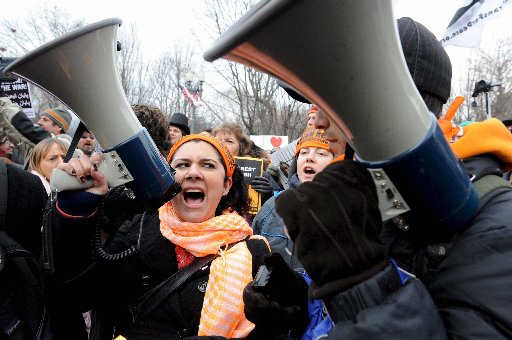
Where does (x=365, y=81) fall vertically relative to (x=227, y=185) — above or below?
above

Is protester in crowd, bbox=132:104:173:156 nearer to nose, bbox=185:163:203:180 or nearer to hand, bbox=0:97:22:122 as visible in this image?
nose, bbox=185:163:203:180

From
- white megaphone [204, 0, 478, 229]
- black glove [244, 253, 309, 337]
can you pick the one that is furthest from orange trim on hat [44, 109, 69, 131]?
white megaphone [204, 0, 478, 229]

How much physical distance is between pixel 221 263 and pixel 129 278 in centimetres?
50

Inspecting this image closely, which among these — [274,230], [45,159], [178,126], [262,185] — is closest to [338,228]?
[274,230]

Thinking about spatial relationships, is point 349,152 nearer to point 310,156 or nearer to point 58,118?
point 310,156

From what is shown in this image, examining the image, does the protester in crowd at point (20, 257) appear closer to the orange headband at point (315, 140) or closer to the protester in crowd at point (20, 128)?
the orange headband at point (315, 140)

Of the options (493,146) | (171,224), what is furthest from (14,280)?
(493,146)

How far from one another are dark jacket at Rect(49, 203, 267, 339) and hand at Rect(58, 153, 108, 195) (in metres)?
0.17

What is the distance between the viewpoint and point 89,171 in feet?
5.55

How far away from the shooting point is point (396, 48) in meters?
0.81

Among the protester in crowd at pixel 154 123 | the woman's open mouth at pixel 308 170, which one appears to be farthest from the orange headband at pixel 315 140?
the protester in crowd at pixel 154 123

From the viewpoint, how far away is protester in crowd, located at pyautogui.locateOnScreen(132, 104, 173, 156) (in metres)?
3.06

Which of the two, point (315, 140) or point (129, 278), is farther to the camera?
point (315, 140)

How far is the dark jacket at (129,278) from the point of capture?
5.80ft
